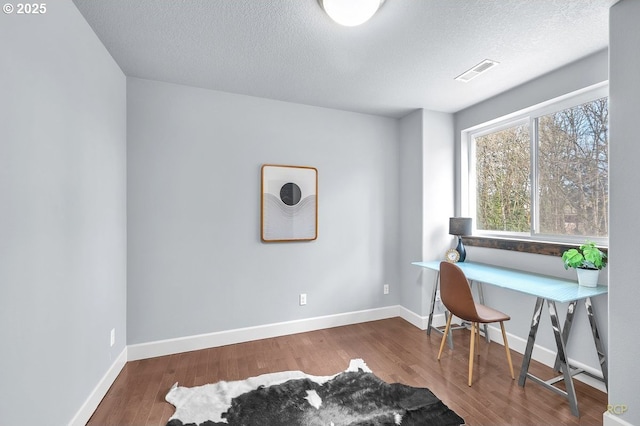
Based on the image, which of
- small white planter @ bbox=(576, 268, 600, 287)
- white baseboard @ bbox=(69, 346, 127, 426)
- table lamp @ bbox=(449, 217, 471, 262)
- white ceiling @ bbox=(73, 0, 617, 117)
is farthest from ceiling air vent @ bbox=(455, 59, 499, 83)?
white baseboard @ bbox=(69, 346, 127, 426)

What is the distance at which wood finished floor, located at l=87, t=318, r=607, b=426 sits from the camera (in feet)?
6.01

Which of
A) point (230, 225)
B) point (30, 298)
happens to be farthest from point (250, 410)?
point (230, 225)

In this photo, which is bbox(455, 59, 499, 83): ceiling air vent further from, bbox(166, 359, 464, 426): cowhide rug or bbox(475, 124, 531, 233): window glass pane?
bbox(166, 359, 464, 426): cowhide rug

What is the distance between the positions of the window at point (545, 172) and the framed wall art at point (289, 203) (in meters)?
1.92

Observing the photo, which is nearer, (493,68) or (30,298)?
(30,298)

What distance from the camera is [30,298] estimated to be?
1281 mm

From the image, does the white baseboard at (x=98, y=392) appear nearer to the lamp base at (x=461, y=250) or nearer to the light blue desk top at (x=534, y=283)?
the light blue desk top at (x=534, y=283)

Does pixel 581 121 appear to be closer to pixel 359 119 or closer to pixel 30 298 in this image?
pixel 359 119

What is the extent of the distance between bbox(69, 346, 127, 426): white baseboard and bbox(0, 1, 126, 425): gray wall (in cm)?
5

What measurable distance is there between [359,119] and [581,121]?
2077 mm

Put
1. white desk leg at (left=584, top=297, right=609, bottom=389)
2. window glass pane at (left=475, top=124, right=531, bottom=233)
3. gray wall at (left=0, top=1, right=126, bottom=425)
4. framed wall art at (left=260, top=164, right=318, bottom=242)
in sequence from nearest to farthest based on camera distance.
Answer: gray wall at (left=0, top=1, right=126, bottom=425) → white desk leg at (left=584, top=297, right=609, bottom=389) → window glass pane at (left=475, top=124, right=531, bottom=233) → framed wall art at (left=260, top=164, right=318, bottom=242)

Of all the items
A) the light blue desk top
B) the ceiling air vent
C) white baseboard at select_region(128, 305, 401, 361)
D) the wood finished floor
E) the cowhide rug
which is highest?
the ceiling air vent

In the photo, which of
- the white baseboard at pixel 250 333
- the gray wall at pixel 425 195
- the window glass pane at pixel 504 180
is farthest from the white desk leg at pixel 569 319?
the white baseboard at pixel 250 333

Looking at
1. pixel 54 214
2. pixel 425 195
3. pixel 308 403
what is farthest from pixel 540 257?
pixel 54 214
